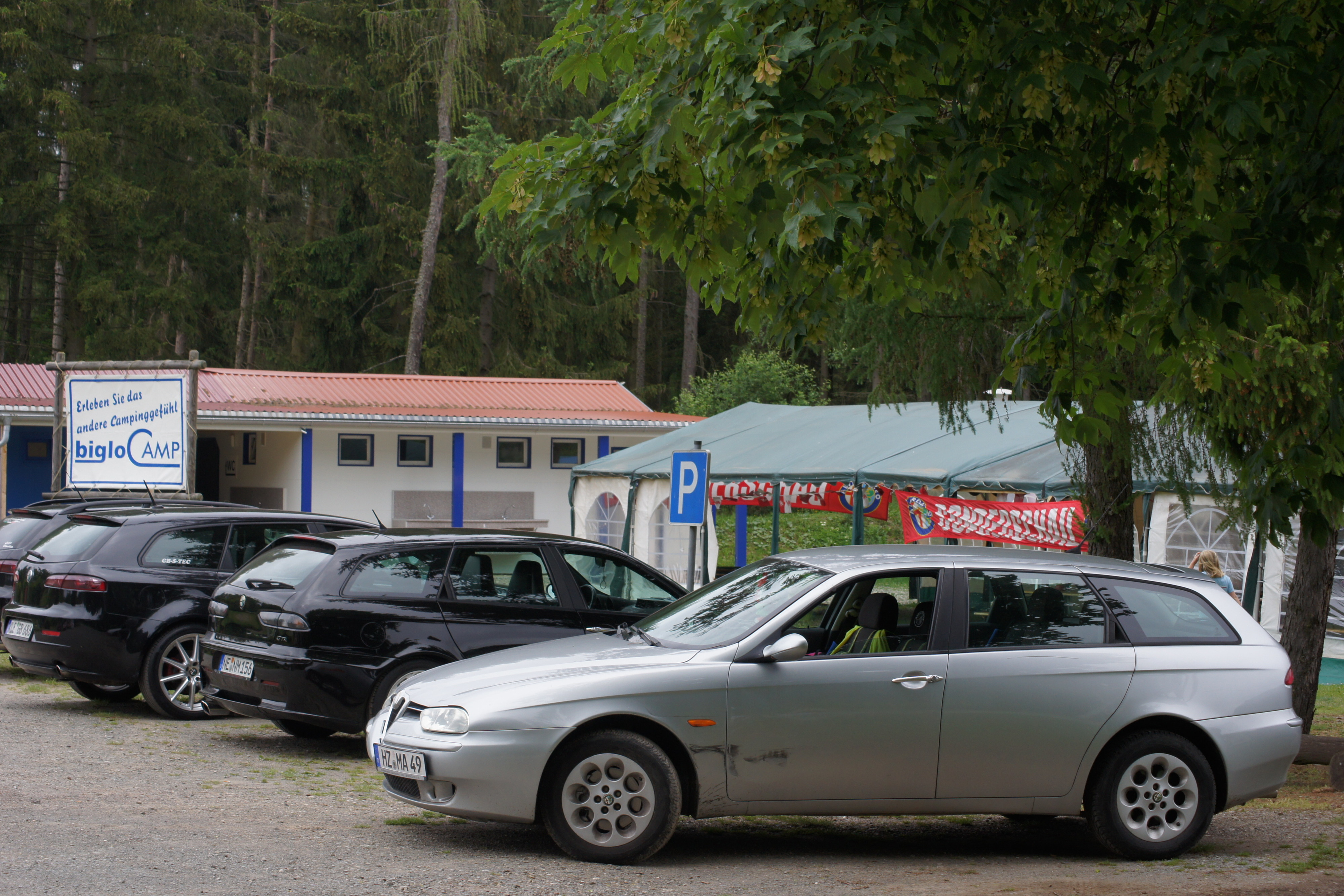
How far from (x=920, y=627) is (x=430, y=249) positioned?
33796 mm

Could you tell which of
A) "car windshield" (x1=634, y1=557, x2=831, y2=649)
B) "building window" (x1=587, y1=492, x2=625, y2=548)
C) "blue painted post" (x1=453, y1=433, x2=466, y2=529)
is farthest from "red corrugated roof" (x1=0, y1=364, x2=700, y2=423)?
"car windshield" (x1=634, y1=557, x2=831, y2=649)

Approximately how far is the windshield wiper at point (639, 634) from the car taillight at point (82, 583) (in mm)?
4880

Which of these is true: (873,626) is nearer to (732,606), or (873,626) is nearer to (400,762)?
(732,606)

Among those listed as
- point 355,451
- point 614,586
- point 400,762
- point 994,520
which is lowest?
point 400,762

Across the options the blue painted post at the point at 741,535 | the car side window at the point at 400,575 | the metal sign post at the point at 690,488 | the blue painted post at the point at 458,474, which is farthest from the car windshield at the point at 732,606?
the blue painted post at the point at 458,474

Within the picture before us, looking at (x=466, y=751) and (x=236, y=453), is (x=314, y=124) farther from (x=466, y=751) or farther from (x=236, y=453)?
(x=466, y=751)

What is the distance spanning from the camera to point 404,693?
6.75 metres

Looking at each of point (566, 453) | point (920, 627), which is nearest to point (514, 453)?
point (566, 453)

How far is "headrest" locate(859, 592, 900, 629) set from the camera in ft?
22.5

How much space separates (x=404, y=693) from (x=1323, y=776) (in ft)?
22.6

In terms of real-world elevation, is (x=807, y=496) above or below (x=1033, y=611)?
above

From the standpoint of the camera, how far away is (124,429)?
17.8 meters

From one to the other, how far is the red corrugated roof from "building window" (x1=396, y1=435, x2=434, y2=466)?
0.80 m

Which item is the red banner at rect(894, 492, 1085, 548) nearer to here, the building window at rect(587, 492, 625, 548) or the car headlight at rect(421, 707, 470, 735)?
the car headlight at rect(421, 707, 470, 735)
